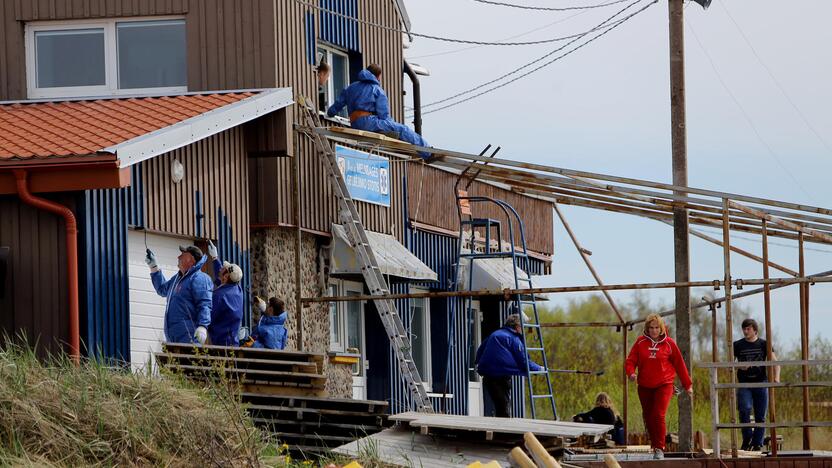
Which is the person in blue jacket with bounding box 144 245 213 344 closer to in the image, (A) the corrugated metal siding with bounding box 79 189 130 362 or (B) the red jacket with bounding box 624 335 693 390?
(A) the corrugated metal siding with bounding box 79 189 130 362

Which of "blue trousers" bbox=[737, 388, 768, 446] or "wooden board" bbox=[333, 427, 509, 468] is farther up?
"wooden board" bbox=[333, 427, 509, 468]

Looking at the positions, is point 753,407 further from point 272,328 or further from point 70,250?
point 70,250

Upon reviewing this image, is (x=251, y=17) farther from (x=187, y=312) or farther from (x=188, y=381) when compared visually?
(x=188, y=381)

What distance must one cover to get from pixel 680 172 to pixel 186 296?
828cm

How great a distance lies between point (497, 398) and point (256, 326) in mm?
3486

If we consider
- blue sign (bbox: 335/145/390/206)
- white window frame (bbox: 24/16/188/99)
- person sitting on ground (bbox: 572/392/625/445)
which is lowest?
person sitting on ground (bbox: 572/392/625/445)

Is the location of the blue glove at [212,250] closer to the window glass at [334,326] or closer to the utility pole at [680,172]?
the window glass at [334,326]

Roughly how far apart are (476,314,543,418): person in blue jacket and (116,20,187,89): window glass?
17.3 ft

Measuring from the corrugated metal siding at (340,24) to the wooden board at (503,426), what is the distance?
856 centimetres

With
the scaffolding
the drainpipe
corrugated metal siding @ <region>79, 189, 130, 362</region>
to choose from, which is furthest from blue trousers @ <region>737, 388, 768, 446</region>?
the drainpipe

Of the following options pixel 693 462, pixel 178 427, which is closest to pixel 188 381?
pixel 178 427

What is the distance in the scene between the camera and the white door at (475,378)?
27.1 m

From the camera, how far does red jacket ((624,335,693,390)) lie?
18.9m

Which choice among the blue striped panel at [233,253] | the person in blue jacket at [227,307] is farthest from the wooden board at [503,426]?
the blue striped panel at [233,253]
